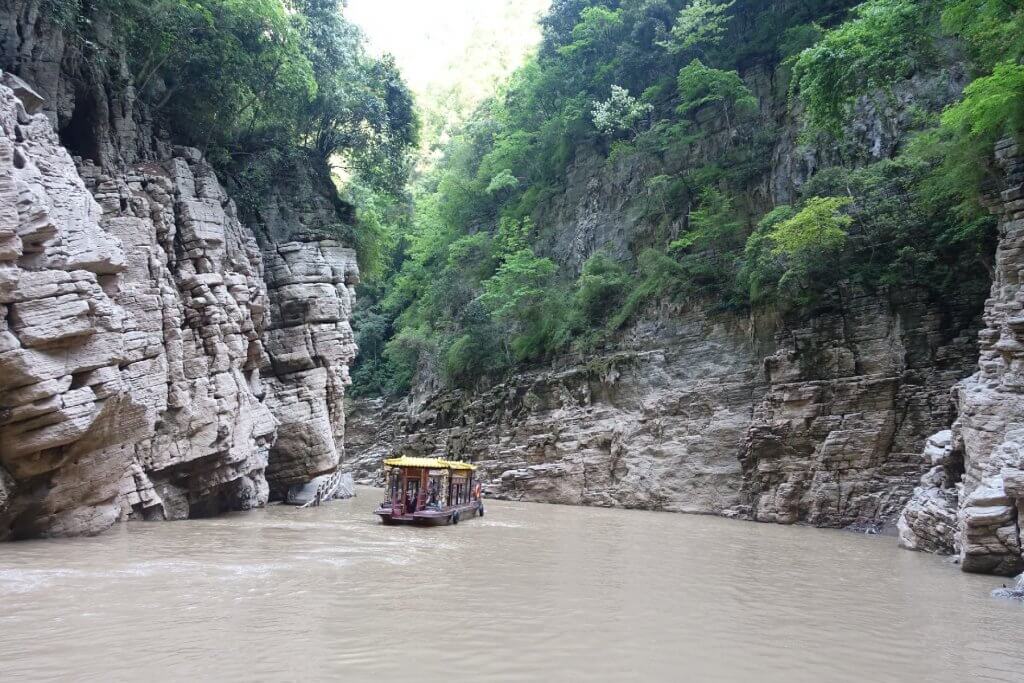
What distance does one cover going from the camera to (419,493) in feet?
66.9

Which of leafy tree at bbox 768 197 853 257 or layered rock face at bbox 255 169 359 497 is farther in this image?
layered rock face at bbox 255 169 359 497

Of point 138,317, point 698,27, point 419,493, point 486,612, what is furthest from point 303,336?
point 698,27

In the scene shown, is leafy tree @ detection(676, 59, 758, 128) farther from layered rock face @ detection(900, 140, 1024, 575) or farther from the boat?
the boat

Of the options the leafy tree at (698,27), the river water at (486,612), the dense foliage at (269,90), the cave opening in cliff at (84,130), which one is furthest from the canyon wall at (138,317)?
the leafy tree at (698,27)

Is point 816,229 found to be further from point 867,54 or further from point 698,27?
point 698,27

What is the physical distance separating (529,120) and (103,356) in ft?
98.0

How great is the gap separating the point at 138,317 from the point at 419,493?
8.33 m

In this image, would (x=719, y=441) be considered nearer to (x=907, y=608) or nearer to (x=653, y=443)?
(x=653, y=443)

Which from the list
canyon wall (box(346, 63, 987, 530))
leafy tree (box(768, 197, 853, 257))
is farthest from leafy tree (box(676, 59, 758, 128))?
leafy tree (box(768, 197, 853, 257))

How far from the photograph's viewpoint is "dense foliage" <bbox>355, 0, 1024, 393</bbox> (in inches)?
825

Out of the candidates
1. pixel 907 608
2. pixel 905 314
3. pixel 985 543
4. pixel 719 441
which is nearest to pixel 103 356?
pixel 907 608

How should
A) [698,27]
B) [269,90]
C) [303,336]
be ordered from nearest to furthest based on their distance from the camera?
[269,90] < [303,336] < [698,27]

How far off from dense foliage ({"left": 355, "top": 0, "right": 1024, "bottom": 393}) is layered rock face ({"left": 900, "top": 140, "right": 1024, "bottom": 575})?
228 centimetres

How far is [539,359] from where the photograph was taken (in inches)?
1348
